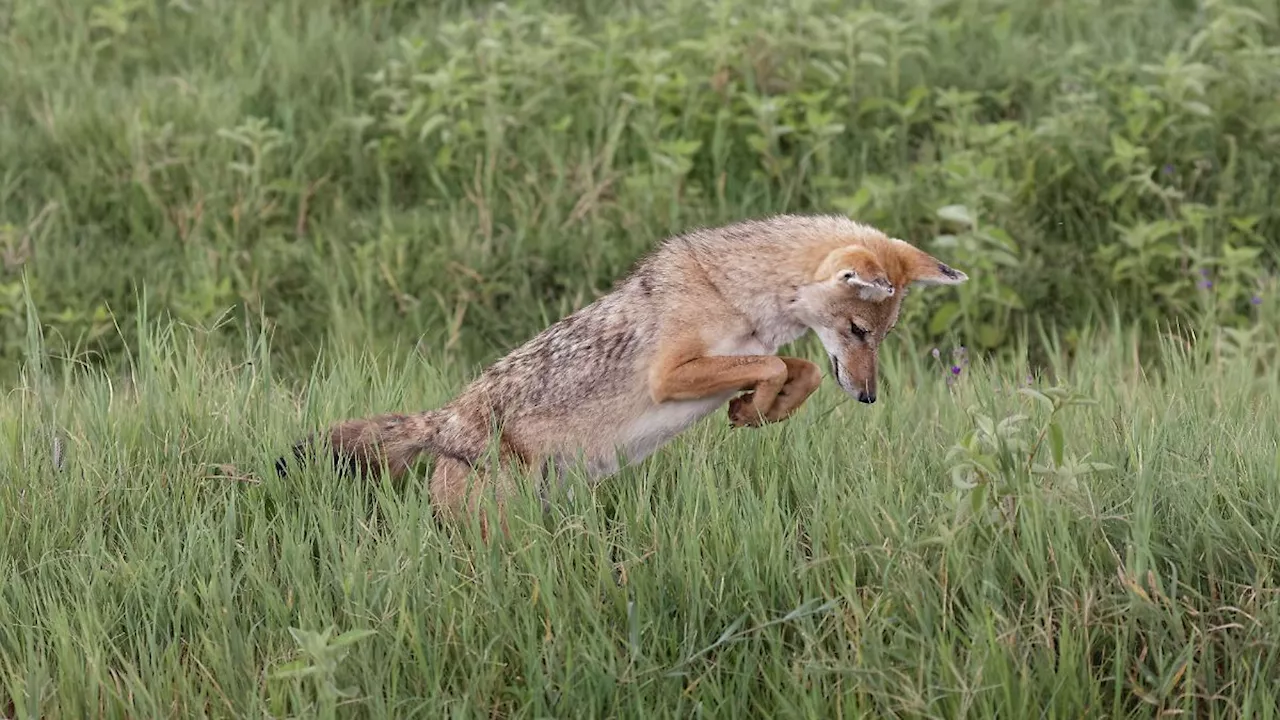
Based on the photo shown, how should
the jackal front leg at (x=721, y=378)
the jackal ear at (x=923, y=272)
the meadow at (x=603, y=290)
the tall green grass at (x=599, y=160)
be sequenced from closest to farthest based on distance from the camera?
the meadow at (x=603, y=290) → the jackal front leg at (x=721, y=378) → the jackal ear at (x=923, y=272) → the tall green grass at (x=599, y=160)

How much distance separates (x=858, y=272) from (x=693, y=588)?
4.02ft

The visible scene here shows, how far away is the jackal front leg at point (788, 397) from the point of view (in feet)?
16.8

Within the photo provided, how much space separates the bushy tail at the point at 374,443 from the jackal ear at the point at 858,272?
4.58ft

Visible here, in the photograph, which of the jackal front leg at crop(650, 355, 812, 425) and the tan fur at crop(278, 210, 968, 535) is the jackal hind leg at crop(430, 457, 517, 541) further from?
the jackal front leg at crop(650, 355, 812, 425)

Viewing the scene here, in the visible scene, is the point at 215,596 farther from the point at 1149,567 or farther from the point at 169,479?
the point at 1149,567

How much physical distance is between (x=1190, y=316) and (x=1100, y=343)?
1001 millimetres

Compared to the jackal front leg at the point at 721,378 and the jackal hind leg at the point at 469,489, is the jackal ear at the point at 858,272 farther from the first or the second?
the jackal hind leg at the point at 469,489

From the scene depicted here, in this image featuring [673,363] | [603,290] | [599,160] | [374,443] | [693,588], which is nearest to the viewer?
[693,588]

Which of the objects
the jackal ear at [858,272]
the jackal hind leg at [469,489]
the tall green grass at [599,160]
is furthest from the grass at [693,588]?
the tall green grass at [599,160]

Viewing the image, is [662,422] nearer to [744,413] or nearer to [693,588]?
[744,413]

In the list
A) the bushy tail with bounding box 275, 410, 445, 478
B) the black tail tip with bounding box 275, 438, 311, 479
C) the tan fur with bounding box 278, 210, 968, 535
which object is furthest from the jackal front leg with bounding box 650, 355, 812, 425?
the black tail tip with bounding box 275, 438, 311, 479

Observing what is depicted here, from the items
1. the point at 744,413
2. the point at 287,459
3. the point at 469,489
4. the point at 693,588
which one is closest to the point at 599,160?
the point at 744,413

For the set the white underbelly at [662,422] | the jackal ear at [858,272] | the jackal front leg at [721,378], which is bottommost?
the white underbelly at [662,422]

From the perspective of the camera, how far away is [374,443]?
529 cm
